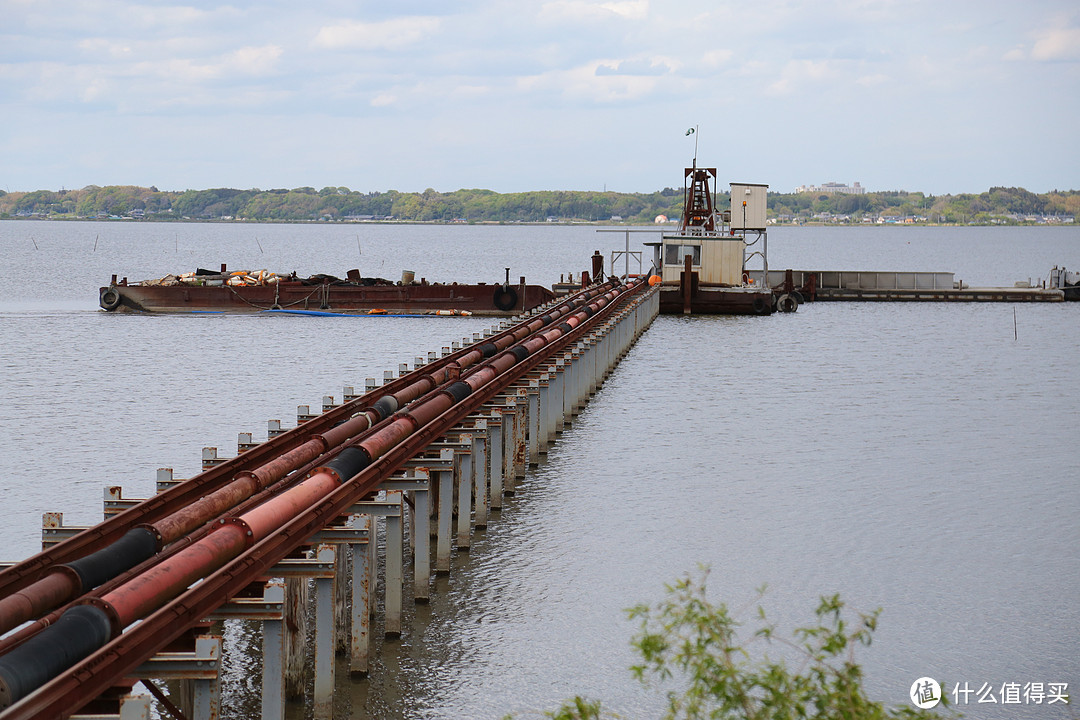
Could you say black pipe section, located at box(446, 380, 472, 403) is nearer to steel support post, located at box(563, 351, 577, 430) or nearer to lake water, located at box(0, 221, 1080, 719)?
lake water, located at box(0, 221, 1080, 719)

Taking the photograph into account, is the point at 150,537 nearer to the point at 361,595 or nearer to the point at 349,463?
the point at 361,595

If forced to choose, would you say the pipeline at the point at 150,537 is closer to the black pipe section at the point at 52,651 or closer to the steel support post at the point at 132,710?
the black pipe section at the point at 52,651

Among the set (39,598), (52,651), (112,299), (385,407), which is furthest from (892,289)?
(52,651)

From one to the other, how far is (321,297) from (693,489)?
4022 centimetres

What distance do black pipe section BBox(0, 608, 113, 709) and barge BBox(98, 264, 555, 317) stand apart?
4834 centimetres

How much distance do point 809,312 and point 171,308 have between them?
34186 mm

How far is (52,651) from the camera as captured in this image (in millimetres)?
7156

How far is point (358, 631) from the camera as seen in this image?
35.3ft

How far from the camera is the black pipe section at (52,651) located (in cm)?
677

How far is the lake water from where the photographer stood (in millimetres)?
12039

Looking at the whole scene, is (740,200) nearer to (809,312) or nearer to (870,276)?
(809,312)

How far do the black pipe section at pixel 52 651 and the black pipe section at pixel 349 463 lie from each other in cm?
431

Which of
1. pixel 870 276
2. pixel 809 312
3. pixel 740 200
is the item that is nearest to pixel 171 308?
pixel 740 200

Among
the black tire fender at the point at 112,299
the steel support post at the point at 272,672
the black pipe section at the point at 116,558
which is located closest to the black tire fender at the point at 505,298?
the black tire fender at the point at 112,299
